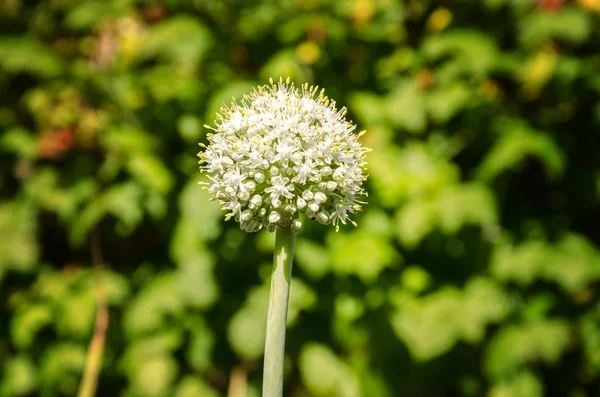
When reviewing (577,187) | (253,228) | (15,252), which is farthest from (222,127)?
(577,187)

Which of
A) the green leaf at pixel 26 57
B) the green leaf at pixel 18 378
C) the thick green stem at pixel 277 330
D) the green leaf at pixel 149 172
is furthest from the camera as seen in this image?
the green leaf at pixel 18 378

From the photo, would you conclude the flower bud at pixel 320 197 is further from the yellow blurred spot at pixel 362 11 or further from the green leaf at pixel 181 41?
the yellow blurred spot at pixel 362 11

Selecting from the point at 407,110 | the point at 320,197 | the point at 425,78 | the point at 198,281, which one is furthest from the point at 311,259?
the point at 320,197

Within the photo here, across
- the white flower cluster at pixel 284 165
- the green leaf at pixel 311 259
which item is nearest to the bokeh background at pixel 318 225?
the green leaf at pixel 311 259

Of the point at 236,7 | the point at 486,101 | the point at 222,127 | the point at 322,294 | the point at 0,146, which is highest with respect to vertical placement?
the point at 236,7

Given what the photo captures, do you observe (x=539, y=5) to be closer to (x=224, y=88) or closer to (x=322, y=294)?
(x=224, y=88)

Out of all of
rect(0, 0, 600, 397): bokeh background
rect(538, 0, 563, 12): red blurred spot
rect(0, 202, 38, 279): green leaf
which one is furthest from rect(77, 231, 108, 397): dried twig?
rect(538, 0, 563, 12): red blurred spot
